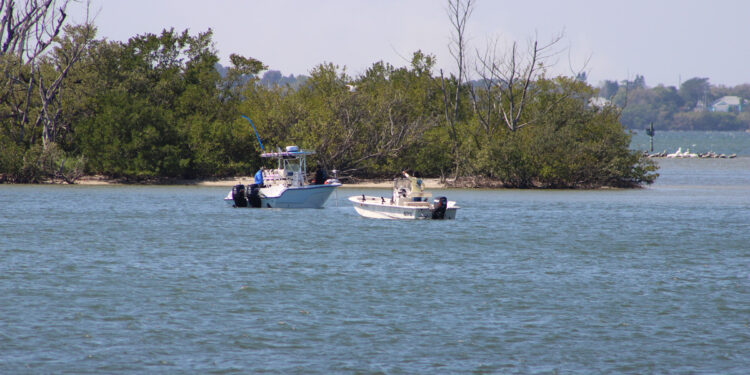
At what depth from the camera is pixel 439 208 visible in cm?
4231

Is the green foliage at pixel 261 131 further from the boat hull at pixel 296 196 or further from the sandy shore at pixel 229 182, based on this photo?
the boat hull at pixel 296 196

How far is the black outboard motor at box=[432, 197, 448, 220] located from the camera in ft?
139

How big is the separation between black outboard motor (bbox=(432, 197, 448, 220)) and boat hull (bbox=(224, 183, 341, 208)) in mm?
8549

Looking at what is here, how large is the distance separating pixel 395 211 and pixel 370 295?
A: 2091 cm

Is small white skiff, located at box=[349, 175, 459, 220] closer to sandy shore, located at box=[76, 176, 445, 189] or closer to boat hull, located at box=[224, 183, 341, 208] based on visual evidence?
boat hull, located at box=[224, 183, 341, 208]

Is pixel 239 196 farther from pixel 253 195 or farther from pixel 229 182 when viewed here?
pixel 229 182

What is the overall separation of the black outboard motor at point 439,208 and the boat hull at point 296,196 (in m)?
8.55

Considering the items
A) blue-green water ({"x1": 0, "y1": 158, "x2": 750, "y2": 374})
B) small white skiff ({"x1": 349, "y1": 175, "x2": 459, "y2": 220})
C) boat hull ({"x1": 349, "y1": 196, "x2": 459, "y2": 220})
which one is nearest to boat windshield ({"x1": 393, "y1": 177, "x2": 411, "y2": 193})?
small white skiff ({"x1": 349, "y1": 175, "x2": 459, "y2": 220})

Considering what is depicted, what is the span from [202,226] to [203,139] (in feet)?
105

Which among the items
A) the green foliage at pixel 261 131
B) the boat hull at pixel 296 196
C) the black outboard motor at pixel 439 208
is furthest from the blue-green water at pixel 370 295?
the green foliage at pixel 261 131

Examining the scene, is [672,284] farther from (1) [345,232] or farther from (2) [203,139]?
(2) [203,139]

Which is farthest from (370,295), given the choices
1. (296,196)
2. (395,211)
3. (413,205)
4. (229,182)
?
(229,182)

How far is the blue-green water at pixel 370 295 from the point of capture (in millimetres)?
16438

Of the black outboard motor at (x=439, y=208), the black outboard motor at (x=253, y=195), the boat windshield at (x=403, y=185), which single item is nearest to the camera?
the black outboard motor at (x=439, y=208)
